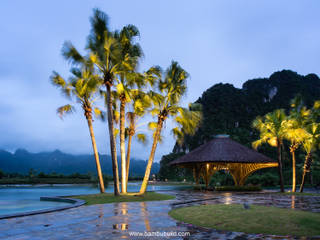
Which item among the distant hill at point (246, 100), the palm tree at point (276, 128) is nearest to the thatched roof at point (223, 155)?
the palm tree at point (276, 128)

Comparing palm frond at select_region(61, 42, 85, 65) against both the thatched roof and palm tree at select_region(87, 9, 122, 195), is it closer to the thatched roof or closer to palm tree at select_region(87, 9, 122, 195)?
palm tree at select_region(87, 9, 122, 195)

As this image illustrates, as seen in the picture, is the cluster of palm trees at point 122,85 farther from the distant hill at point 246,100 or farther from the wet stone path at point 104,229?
the distant hill at point 246,100

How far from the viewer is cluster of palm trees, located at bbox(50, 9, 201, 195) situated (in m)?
13.3

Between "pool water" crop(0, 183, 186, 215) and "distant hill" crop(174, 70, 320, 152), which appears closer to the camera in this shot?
"pool water" crop(0, 183, 186, 215)

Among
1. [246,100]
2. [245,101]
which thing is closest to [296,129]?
[245,101]

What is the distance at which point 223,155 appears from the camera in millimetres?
23359

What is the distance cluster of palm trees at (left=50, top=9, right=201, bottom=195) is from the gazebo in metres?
8.34

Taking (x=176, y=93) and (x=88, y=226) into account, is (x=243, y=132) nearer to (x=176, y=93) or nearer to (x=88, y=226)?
(x=176, y=93)

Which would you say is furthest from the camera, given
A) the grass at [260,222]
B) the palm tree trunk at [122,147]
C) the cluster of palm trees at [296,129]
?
the cluster of palm trees at [296,129]

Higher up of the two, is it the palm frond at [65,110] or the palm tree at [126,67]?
the palm tree at [126,67]

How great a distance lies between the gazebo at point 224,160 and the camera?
76.0 feet

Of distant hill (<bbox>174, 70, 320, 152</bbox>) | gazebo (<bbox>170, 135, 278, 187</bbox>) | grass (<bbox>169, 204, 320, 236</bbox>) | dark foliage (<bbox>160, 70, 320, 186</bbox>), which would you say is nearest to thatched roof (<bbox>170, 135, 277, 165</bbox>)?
gazebo (<bbox>170, 135, 278, 187</bbox>)

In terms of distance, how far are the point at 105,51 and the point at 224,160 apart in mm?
13786

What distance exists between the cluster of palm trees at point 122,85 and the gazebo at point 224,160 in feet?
27.4
